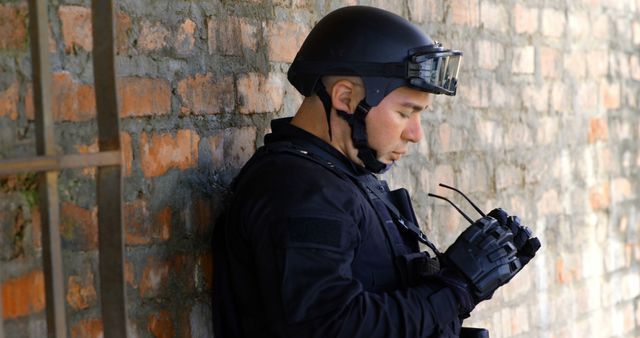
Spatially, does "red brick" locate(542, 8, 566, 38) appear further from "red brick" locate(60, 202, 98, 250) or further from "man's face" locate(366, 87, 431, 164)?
"red brick" locate(60, 202, 98, 250)

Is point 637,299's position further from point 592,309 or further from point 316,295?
point 316,295

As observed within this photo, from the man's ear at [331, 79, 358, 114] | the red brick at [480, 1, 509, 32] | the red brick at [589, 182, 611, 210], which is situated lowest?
the red brick at [589, 182, 611, 210]

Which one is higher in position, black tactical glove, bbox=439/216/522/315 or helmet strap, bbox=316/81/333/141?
helmet strap, bbox=316/81/333/141

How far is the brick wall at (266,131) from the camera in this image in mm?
2213

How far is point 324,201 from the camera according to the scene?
219cm

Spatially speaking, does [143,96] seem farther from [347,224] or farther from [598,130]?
[598,130]

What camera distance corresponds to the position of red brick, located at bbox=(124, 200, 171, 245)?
2.35 m

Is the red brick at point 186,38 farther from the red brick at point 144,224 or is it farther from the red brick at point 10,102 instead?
the red brick at point 10,102

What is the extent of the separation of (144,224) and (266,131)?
0.52 m

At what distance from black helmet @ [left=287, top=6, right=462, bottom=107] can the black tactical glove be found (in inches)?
13.6

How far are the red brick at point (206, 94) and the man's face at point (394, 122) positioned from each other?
413 mm

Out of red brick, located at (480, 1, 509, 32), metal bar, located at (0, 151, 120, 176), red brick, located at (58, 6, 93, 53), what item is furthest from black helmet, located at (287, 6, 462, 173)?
red brick, located at (480, 1, 509, 32)

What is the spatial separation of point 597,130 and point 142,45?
280 centimetres

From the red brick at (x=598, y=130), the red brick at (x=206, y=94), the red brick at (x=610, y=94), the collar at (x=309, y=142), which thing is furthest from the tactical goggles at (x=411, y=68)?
the red brick at (x=610, y=94)
